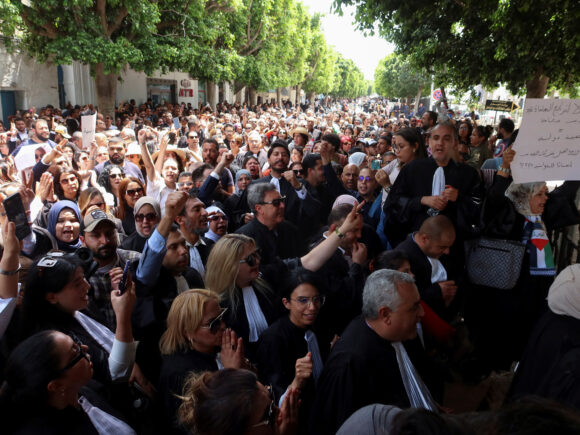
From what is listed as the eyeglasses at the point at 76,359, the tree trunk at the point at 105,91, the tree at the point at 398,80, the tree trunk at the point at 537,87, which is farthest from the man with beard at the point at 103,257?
the tree at the point at 398,80

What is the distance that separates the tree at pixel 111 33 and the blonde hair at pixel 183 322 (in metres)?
11.1

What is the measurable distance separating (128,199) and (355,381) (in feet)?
10.2

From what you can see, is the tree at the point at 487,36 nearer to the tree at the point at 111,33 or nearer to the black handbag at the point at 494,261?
the black handbag at the point at 494,261

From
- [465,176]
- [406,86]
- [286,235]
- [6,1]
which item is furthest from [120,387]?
[406,86]

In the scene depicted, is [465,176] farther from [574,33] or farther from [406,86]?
[406,86]

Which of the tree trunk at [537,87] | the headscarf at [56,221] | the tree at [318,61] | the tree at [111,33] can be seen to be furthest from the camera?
the tree at [318,61]

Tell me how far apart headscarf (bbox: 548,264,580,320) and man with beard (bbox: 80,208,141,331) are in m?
2.63

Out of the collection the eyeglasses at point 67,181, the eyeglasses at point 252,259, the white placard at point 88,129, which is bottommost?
the eyeglasses at point 252,259

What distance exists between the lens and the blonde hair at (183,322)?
2.48m

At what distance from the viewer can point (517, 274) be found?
377 centimetres

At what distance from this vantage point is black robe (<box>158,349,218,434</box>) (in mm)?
2350

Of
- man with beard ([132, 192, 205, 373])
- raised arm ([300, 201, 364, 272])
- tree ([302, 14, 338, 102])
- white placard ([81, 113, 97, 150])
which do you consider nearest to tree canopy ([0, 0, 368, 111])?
white placard ([81, 113, 97, 150])

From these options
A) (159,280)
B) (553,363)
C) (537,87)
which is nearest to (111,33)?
(537,87)

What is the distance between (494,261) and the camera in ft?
12.6
